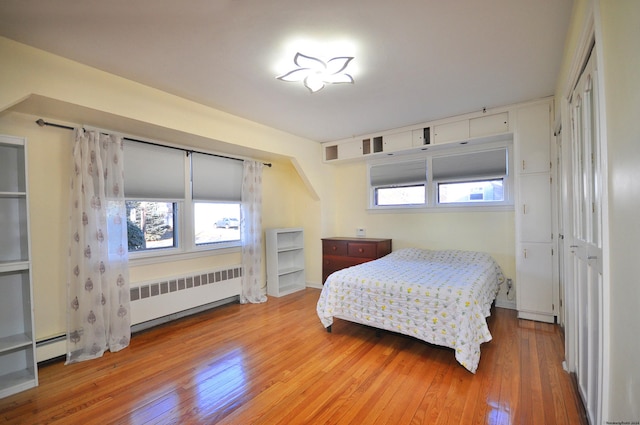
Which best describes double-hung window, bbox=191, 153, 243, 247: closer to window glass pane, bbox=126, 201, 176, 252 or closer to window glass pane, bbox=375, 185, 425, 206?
window glass pane, bbox=126, 201, 176, 252

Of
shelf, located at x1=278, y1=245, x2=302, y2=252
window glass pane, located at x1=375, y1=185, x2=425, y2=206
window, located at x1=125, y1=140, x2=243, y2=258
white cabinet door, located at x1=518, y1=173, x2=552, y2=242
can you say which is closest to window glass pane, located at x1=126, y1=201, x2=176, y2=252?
window, located at x1=125, y1=140, x2=243, y2=258

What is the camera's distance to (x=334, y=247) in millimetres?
4594

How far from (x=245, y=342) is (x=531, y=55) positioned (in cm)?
362

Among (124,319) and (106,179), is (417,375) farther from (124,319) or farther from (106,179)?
(106,179)

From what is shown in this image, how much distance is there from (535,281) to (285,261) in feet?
11.7

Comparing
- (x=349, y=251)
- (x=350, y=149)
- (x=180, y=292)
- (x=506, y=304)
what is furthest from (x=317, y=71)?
(x=506, y=304)

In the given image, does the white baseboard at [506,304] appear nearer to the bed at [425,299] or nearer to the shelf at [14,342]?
the bed at [425,299]

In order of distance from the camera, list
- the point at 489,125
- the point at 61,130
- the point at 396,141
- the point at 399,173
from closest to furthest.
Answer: the point at 61,130 → the point at 489,125 → the point at 396,141 → the point at 399,173

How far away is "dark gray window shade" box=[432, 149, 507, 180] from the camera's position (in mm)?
3748

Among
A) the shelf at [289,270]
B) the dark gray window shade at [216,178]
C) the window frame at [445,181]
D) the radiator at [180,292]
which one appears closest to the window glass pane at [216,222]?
the dark gray window shade at [216,178]

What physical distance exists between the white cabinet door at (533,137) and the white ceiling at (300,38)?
225mm

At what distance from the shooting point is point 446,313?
2.32 m

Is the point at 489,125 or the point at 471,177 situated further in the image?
the point at 471,177

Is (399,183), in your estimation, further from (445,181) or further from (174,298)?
(174,298)
